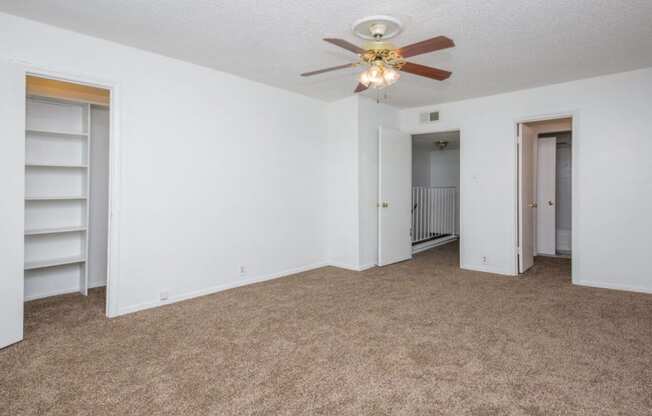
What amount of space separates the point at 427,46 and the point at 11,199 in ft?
10.6

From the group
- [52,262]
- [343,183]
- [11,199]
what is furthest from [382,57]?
[52,262]

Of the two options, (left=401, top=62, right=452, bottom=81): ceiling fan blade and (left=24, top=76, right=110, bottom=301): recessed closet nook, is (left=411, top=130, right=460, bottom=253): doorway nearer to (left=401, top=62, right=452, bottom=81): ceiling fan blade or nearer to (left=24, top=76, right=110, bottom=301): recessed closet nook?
(left=401, top=62, right=452, bottom=81): ceiling fan blade

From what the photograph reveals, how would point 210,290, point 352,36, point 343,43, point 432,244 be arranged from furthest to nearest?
point 432,244
point 210,290
point 352,36
point 343,43

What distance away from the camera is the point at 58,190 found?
384cm

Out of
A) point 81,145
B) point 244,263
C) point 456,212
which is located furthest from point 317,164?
point 456,212

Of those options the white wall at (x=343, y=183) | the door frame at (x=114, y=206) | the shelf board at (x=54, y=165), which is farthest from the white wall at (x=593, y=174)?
the shelf board at (x=54, y=165)

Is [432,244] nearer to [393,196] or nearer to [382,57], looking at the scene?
[393,196]

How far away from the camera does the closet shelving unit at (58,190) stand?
3658 millimetres

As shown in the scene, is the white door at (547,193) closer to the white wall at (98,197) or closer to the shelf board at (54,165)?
the white wall at (98,197)

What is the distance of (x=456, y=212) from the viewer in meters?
8.60

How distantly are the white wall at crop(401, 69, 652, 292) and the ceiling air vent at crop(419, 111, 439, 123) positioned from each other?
581mm

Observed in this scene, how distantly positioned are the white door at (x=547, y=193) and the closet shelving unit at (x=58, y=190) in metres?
6.94

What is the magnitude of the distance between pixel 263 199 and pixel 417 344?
265cm

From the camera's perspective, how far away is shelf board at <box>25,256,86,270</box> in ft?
11.5
